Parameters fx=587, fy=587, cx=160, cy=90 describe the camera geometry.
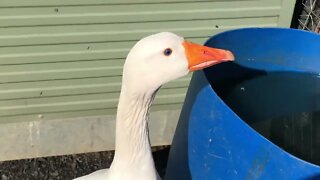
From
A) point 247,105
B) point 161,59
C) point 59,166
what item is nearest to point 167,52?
point 161,59

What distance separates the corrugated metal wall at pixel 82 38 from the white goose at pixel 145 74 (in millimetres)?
767

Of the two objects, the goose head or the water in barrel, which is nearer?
the goose head

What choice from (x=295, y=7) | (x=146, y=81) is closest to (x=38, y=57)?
(x=146, y=81)

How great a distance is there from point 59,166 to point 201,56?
1.42 m

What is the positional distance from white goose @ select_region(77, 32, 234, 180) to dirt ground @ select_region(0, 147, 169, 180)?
3.34 ft

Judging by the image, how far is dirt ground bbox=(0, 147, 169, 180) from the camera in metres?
2.84

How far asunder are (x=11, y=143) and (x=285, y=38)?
1434mm

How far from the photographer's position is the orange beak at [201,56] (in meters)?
1.71

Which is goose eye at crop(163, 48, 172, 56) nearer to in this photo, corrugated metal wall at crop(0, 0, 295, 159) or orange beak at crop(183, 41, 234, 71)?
orange beak at crop(183, 41, 234, 71)

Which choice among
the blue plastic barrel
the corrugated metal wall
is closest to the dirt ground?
the corrugated metal wall

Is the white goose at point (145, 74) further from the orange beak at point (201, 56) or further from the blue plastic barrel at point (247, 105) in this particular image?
the blue plastic barrel at point (247, 105)

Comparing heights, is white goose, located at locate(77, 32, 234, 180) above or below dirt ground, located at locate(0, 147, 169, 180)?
above

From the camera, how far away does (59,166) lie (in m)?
2.90

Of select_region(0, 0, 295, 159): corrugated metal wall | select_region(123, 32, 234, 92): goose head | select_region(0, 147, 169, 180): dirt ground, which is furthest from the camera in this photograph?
select_region(0, 147, 169, 180): dirt ground
